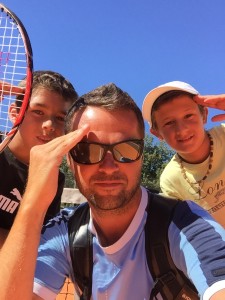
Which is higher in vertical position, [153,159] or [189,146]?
[189,146]

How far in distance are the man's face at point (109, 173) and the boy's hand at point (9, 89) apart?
43.6 inches

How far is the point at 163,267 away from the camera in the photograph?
90.6 inches

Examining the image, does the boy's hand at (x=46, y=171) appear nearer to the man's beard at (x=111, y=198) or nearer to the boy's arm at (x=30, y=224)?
the boy's arm at (x=30, y=224)

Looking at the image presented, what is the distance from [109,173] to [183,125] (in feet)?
5.87

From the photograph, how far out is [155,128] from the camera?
450 cm

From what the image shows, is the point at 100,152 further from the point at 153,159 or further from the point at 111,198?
the point at 153,159

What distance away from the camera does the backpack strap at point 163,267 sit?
2299mm

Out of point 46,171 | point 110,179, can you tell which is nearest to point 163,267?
point 110,179

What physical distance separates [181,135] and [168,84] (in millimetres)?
604

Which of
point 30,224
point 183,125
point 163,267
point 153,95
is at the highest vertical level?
point 153,95

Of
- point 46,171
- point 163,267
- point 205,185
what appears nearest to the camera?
point 163,267

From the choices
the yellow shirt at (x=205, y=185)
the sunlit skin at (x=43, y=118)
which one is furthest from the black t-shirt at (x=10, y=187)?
the yellow shirt at (x=205, y=185)

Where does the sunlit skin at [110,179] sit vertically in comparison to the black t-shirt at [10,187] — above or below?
above

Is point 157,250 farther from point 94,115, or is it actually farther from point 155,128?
point 155,128
